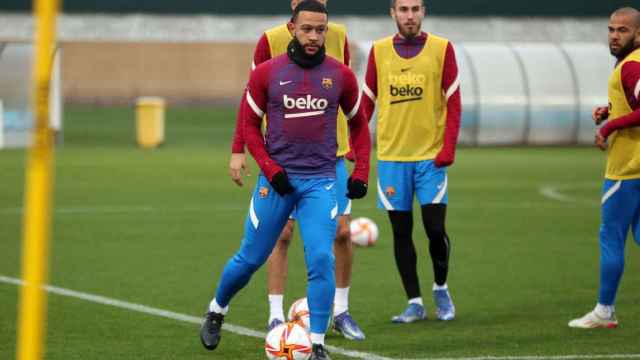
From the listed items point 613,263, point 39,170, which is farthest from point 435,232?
point 39,170

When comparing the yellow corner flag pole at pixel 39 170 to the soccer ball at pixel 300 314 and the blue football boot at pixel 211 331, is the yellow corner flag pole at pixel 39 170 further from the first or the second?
the soccer ball at pixel 300 314

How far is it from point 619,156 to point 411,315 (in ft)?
6.07

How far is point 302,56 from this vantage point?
8.04 m

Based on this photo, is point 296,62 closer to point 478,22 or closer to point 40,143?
point 40,143

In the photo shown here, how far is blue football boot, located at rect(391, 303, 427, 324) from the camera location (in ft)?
32.1

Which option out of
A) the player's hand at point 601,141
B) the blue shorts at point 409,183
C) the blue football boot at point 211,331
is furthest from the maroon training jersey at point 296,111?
the player's hand at point 601,141

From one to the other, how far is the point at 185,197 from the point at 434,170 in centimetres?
1035

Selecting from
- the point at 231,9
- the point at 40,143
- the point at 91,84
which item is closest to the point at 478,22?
the point at 231,9

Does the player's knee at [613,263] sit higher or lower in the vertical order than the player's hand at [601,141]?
lower

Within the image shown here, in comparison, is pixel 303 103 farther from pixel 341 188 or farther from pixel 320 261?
pixel 341 188

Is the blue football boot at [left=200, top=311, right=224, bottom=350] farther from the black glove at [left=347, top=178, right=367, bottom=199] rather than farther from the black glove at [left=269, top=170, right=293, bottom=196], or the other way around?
the black glove at [left=347, top=178, right=367, bottom=199]

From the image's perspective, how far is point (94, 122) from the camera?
131 feet

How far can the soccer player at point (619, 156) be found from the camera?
9180 mm

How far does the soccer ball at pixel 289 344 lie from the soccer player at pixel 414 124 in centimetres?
182
